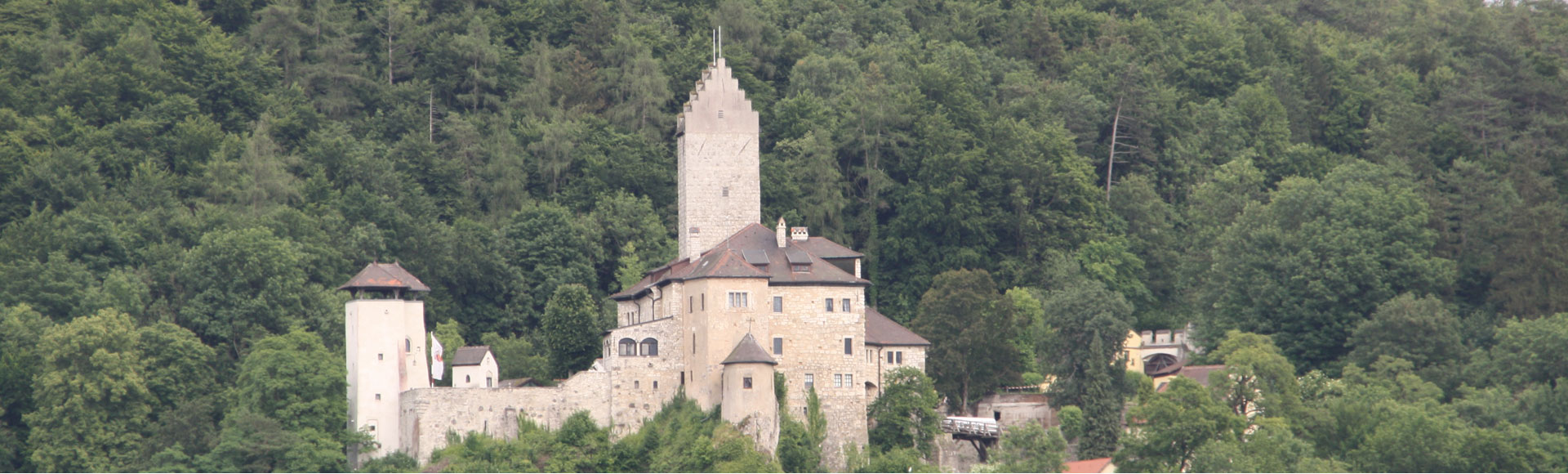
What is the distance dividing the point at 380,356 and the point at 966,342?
19.6 m

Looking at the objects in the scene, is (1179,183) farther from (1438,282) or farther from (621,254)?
(621,254)

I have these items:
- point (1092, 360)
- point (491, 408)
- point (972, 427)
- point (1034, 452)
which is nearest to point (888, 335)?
point (972, 427)

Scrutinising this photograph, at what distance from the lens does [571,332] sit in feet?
243

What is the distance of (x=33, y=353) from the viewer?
73.8 meters

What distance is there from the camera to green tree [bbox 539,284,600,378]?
73.8 m

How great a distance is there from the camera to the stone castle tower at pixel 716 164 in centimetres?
7312

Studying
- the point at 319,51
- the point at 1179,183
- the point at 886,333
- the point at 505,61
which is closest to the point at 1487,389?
the point at 886,333

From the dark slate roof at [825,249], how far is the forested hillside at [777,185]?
7.99 meters

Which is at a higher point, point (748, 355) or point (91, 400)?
point (748, 355)

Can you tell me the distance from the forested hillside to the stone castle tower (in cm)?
Answer: 681

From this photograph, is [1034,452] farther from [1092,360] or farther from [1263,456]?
[1092,360]

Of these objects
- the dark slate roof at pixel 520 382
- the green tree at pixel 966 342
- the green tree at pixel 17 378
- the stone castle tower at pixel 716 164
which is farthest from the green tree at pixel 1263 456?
the green tree at pixel 17 378

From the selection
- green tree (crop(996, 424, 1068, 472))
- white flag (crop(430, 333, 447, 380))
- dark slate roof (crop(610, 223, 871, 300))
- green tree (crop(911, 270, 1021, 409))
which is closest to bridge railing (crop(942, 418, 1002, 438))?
green tree (crop(911, 270, 1021, 409))

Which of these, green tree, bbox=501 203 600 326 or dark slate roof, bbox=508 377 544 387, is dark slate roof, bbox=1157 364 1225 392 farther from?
green tree, bbox=501 203 600 326
